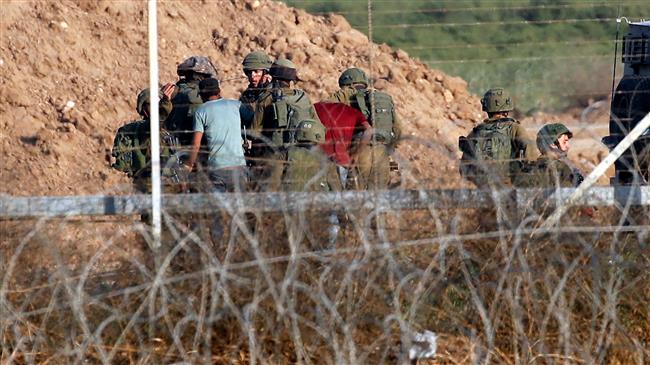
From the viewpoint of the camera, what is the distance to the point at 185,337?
6.72m

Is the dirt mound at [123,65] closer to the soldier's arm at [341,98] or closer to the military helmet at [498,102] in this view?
the soldier's arm at [341,98]

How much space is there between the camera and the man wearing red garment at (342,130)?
27.9 feet

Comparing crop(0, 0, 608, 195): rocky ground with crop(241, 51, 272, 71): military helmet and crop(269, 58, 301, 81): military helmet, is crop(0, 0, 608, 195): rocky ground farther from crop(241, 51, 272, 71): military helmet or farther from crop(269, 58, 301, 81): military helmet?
crop(269, 58, 301, 81): military helmet

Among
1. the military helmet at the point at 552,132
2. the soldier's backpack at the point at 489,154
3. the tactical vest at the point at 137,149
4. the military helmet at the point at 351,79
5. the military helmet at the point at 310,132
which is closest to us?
the soldier's backpack at the point at 489,154

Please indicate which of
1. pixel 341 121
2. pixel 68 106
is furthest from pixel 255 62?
pixel 68 106

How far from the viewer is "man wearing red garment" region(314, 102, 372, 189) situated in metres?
8.50

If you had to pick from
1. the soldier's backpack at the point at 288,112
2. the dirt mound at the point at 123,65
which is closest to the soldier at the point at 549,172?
the soldier's backpack at the point at 288,112

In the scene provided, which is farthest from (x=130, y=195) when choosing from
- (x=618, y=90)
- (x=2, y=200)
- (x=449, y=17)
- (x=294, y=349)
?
(x=449, y=17)

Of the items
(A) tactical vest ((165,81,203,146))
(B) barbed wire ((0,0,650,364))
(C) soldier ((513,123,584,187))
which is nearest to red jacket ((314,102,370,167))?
(A) tactical vest ((165,81,203,146))

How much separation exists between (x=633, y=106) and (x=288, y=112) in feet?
6.40

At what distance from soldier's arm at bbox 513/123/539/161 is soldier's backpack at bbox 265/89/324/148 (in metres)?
1.16

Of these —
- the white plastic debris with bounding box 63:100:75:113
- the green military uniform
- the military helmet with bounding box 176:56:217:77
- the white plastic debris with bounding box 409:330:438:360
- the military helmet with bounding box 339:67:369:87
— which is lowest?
the white plastic debris with bounding box 409:330:438:360

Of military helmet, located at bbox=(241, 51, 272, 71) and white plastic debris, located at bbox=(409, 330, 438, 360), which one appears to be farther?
military helmet, located at bbox=(241, 51, 272, 71)

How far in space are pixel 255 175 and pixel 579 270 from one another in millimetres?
1591
